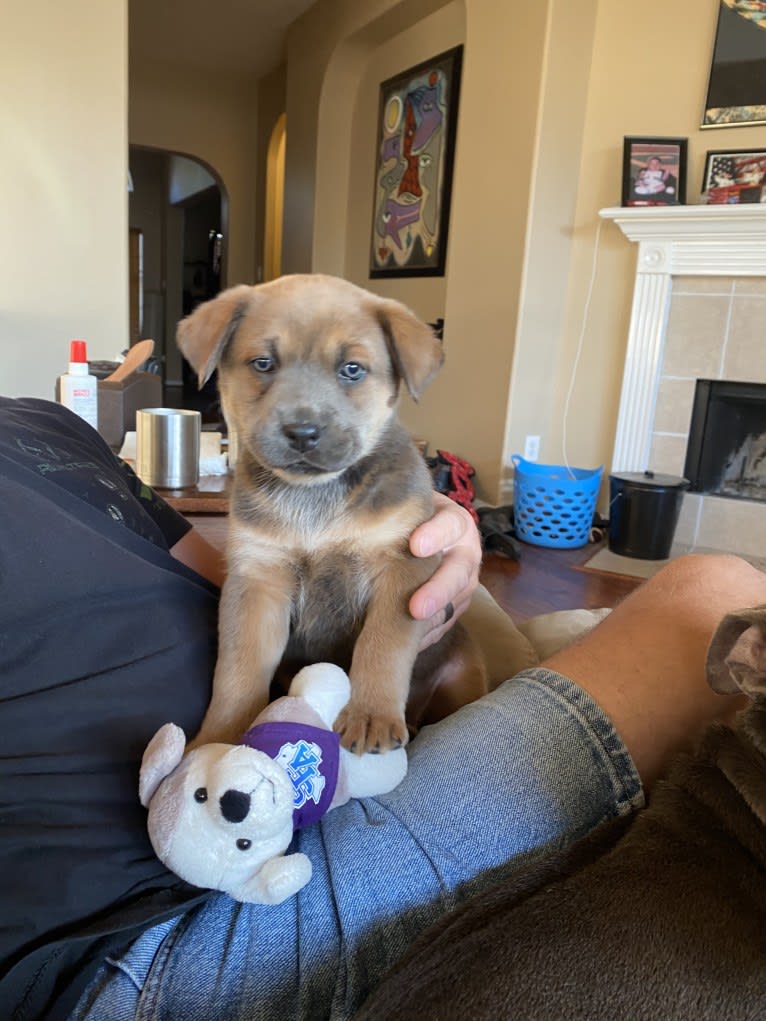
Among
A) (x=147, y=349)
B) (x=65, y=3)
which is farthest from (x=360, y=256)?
(x=147, y=349)

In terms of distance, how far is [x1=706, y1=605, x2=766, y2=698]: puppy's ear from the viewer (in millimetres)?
766

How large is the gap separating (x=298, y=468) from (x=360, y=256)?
16.4 feet

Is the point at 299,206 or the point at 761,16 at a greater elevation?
the point at 761,16

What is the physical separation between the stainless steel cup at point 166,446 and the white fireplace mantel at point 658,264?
2789 millimetres

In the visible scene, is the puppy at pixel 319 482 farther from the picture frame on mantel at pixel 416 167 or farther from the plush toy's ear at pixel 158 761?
the picture frame on mantel at pixel 416 167

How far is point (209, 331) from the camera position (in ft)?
3.72

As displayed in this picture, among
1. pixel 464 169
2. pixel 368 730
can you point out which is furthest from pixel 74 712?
pixel 464 169

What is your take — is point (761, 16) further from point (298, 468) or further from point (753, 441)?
point (298, 468)

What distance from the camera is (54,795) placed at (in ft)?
2.43

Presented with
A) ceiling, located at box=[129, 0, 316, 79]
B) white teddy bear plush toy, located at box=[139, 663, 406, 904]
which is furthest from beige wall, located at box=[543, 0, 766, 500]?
white teddy bear plush toy, located at box=[139, 663, 406, 904]

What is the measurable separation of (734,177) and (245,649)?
140 inches

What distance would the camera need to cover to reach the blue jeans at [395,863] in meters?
0.68

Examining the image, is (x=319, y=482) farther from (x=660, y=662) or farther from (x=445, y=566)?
(x=660, y=662)

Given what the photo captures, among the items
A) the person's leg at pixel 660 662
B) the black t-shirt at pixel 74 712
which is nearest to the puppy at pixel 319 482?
the black t-shirt at pixel 74 712
